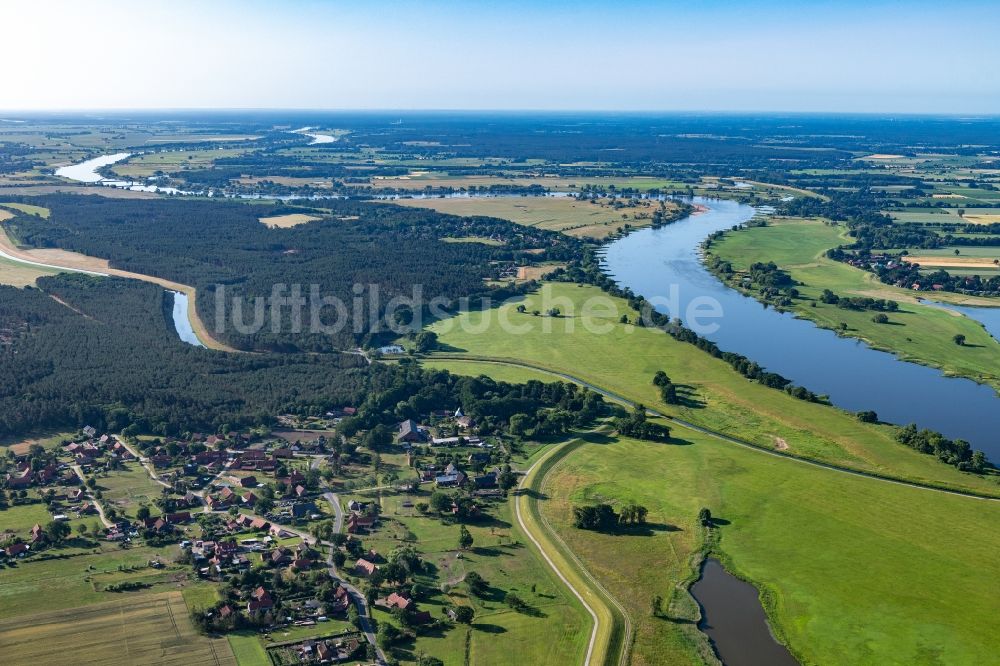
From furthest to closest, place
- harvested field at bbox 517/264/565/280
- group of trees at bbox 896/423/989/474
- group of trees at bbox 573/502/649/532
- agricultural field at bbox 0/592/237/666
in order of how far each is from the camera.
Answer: harvested field at bbox 517/264/565/280, group of trees at bbox 896/423/989/474, group of trees at bbox 573/502/649/532, agricultural field at bbox 0/592/237/666

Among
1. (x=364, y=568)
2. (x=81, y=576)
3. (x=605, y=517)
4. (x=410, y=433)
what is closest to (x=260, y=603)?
(x=364, y=568)

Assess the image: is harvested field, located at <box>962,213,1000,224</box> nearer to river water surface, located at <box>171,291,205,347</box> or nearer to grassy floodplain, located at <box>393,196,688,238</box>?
grassy floodplain, located at <box>393,196,688,238</box>

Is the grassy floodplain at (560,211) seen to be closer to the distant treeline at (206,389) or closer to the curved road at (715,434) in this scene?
the curved road at (715,434)

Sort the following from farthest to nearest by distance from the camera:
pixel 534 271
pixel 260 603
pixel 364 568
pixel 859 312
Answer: pixel 534 271
pixel 859 312
pixel 364 568
pixel 260 603

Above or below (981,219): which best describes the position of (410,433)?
below

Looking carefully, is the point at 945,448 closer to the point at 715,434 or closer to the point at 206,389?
the point at 715,434

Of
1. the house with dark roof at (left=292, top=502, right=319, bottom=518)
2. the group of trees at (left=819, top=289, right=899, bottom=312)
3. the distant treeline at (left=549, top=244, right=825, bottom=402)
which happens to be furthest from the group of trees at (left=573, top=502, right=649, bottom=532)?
the group of trees at (left=819, top=289, right=899, bottom=312)

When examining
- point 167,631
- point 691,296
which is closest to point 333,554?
point 167,631
